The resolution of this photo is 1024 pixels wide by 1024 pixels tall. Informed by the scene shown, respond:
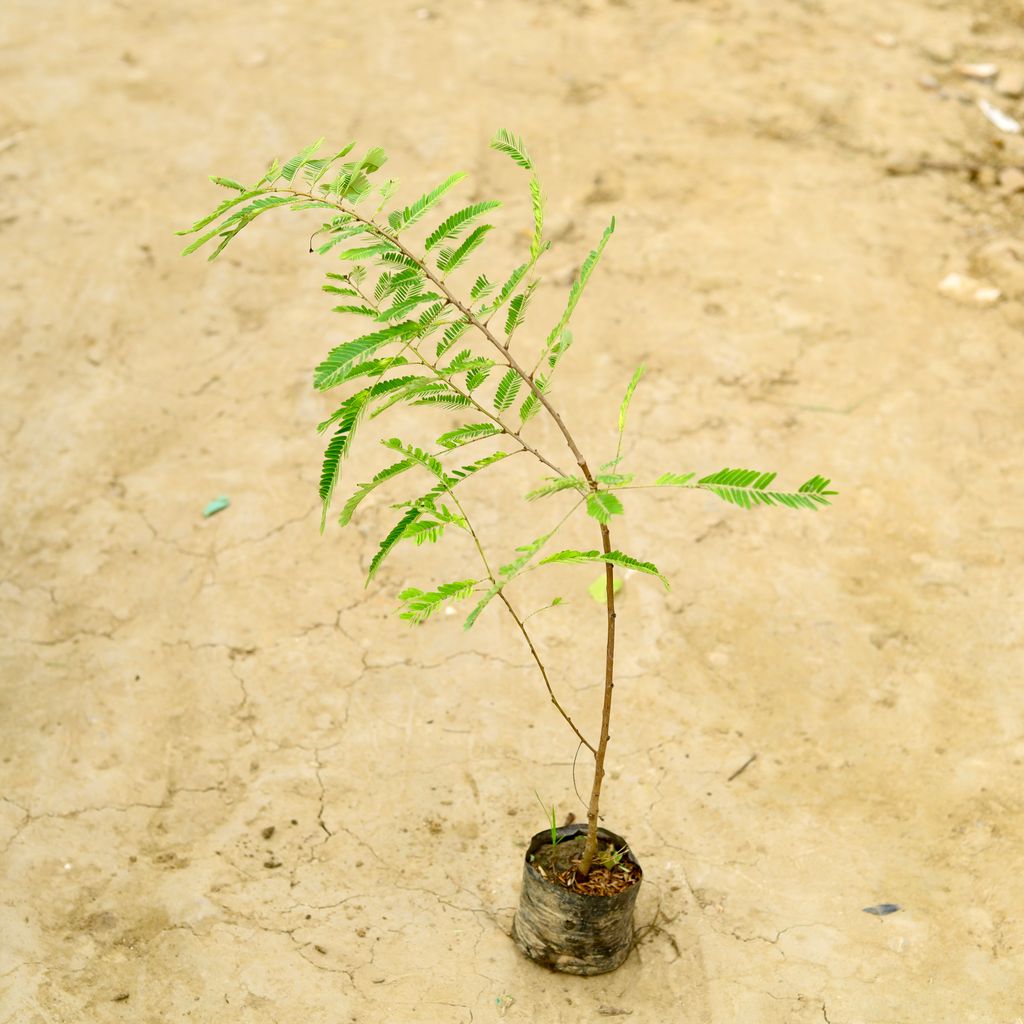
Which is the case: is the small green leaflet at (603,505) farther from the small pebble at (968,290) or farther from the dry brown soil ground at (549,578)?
the small pebble at (968,290)

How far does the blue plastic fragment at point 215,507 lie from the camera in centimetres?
374

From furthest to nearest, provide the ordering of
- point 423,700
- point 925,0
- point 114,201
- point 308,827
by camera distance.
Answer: point 925,0 < point 114,201 < point 423,700 < point 308,827

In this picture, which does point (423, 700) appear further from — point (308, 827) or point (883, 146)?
point (883, 146)

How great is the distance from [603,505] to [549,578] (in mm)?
1733

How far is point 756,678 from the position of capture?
129 inches

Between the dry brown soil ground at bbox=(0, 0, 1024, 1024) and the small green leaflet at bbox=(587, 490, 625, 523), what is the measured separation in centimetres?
124

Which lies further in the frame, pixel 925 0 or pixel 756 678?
pixel 925 0

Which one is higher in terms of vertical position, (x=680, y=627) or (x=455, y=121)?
(x=455, y=121)

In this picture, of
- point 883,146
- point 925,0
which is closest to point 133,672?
point 883,146

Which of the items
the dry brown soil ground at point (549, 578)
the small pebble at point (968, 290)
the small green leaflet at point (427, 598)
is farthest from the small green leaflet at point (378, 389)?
the small pebble at point (968, 290)

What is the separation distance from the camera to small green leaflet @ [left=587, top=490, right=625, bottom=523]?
1.84 m

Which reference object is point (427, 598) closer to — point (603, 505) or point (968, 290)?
point (603, 505)

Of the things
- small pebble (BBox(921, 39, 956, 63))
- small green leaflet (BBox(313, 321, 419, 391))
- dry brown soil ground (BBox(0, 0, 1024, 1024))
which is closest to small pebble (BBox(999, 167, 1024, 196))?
dry brown soil ground (BBox(0, 0, 1024, 1024))

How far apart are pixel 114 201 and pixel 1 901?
3197 millimetres
